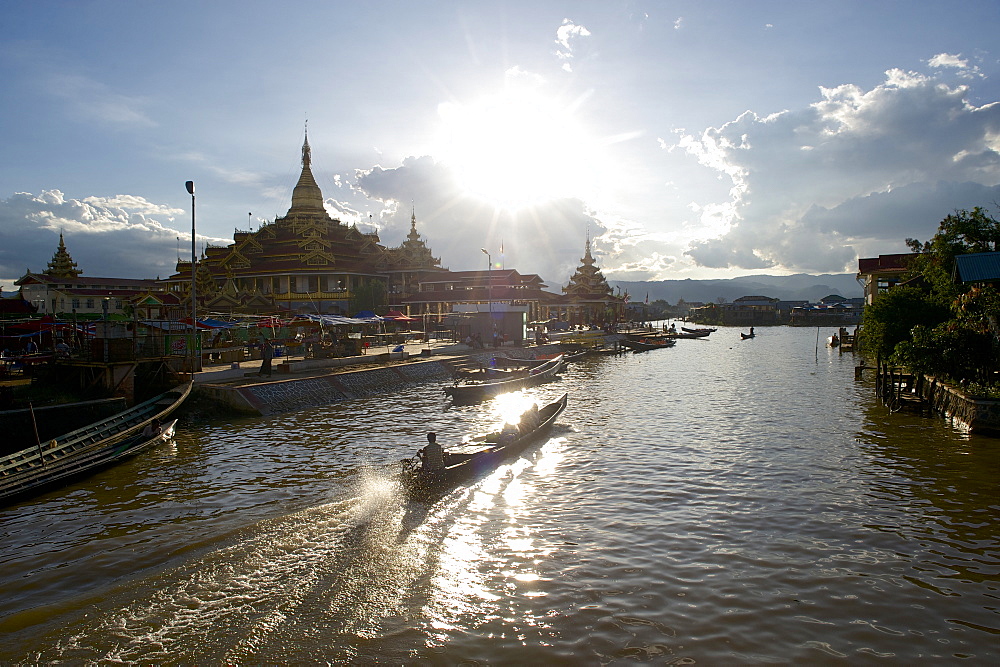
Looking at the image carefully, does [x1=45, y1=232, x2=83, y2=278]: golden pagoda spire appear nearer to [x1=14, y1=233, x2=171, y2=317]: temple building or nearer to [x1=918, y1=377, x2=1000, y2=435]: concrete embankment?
[x1=14, y1=233, x2=171, y2=317]: temple building

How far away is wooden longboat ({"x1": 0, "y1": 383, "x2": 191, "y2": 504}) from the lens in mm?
14039

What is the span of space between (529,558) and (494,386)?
19362mm

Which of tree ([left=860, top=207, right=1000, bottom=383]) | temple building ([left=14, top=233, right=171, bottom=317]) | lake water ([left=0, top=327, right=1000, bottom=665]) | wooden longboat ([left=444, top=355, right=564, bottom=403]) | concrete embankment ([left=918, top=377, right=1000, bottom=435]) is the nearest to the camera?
lake water ([left=0, top=327, right=1000, bottom=665])

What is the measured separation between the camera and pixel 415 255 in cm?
8706

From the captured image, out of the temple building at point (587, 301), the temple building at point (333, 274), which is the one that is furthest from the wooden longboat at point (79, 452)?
the temple building at point (587, 301)

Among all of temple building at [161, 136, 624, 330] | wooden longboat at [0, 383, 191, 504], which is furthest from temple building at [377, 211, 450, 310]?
wooden longboat at [0, 383, 191, 504]

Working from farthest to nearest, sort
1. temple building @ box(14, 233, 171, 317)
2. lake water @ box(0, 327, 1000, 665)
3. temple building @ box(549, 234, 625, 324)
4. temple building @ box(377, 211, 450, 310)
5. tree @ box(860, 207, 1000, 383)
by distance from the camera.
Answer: temple building @ box(549, 234, 625, 324) < temple building @ box(377, 211, 450, 310) < temple building @ box(14, 233, 171, 317) < tree @ box(860, 207, 1000, 383) < lake water @ box(0, 327, 1000, 665)

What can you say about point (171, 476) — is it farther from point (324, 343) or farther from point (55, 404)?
point (324, 343)

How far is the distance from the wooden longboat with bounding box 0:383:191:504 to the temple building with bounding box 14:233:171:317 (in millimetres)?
41581

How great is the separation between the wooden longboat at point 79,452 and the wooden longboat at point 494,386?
11.7m

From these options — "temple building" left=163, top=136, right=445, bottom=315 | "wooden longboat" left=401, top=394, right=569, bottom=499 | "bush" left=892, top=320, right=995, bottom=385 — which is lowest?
"wooden longboat" left=401, top=394, right=569, bottom=499

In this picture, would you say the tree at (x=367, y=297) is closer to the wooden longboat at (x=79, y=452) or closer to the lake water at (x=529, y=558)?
the wooden longboat at (x=79, y=452)

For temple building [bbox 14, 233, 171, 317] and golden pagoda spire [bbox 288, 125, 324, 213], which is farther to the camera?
golden pagoda spire [bbox 288, 125, 324, 213]

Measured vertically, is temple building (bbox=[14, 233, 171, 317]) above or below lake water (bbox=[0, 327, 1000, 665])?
above
